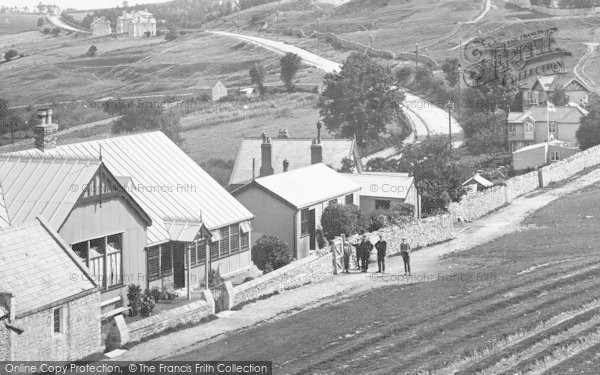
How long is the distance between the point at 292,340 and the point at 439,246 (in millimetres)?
19808

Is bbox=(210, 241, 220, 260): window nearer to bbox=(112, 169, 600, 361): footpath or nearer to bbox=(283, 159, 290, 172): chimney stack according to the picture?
bbox=(112, 169, 600, 361): footpath

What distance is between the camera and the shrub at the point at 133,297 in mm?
32625

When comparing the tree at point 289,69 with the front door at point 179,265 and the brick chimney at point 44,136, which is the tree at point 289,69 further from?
the front door at point 179,265

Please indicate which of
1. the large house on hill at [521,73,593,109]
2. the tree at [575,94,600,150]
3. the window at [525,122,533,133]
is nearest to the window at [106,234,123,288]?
the tree at [575,94,600,150]

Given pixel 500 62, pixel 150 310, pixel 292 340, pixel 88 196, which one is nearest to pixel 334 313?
pixel 292 340

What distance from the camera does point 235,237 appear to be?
41.8m

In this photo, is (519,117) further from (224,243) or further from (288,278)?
(288,278)

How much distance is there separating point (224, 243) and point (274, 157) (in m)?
18.0

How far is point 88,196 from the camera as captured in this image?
105 feet

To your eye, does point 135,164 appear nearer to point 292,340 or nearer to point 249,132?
point 292,340

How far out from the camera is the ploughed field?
26203 millimetres

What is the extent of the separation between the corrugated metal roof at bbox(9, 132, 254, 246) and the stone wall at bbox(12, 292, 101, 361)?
904 centimetres

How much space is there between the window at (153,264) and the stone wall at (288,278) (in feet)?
11.4

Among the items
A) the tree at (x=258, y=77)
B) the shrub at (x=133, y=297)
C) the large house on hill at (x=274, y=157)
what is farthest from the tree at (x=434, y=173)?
the tree at (x=258, y=77)
